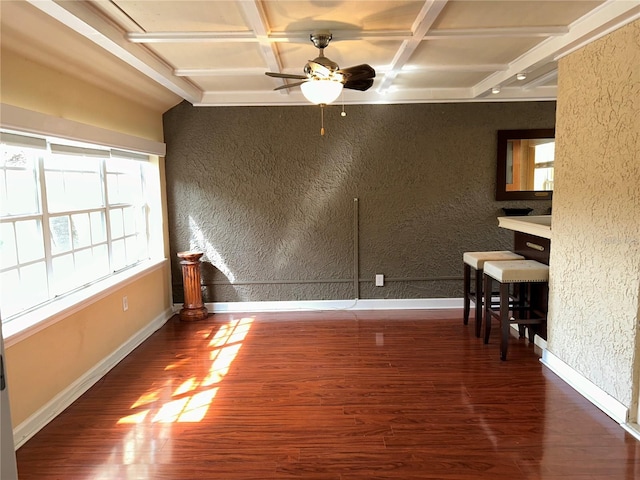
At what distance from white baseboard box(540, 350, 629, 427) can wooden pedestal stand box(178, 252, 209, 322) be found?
3.31m

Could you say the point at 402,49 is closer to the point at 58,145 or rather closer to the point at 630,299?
the point at 630,299

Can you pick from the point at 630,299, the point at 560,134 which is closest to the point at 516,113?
the point at 560,134

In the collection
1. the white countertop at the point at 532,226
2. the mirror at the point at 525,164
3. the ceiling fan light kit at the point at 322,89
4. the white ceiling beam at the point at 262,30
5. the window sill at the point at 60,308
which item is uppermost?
the white ceiling beam at the point at 262,30

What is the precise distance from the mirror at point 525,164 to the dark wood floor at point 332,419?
1.73 meters

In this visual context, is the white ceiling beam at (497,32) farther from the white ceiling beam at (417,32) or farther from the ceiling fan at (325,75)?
the ceiling fan at (325,75)

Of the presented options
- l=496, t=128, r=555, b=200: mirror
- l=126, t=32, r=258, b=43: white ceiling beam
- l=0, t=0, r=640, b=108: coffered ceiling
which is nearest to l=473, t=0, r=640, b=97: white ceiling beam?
l=0, t=0, r=640, b=108: coffered ceiling

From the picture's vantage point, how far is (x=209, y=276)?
4.86 m

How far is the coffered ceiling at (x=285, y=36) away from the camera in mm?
2379

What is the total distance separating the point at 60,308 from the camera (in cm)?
283

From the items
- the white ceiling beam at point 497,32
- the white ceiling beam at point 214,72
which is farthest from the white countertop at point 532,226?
the white ceiling beam at point 214,72

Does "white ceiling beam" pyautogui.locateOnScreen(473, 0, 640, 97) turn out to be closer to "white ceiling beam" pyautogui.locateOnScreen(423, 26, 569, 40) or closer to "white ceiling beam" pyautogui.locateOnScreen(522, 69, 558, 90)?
"white ceiling beam" pyautogui.locateOnScreen(423, 26, 569, 40)

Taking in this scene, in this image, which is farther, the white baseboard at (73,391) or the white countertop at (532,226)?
the white countertop at (532,226)

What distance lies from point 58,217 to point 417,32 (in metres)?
2.76

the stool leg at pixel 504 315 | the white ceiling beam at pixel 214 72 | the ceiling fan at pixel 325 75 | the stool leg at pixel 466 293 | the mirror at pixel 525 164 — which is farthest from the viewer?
the mirror at pixel 525 164
